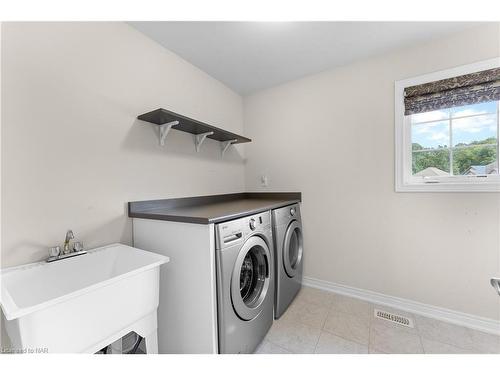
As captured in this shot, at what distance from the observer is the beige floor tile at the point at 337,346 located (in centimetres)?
127

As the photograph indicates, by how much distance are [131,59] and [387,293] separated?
2.88 m

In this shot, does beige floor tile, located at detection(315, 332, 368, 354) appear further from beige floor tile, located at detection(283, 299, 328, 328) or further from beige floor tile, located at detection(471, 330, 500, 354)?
beige floor tile, located at detection(471, 330, 500, 354)

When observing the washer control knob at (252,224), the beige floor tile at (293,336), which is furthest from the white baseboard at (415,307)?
the washer control knob at (252,224)

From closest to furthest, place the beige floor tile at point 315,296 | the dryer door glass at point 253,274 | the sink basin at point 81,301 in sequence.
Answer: the sink basin at point 81,301
the dryer door glass at point 253,274
the beige floor tile at point 315,296

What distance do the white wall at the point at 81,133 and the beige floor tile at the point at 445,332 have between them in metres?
2.22

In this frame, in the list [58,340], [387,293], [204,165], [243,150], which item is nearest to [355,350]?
[387,293]

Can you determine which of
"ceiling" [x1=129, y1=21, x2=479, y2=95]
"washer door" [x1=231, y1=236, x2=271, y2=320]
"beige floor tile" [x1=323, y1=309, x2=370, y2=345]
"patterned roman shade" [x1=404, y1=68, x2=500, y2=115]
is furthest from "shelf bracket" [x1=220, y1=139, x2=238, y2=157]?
"beige floor tile" [x1=323, y1=309, x2=370, y2=345]

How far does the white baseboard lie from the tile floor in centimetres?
5

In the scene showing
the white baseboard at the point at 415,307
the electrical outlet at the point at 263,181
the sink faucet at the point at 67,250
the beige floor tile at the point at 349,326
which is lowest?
the beige floor tile at the point at 349,326

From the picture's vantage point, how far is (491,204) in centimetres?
140

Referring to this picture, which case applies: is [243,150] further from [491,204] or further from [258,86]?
[491,204]

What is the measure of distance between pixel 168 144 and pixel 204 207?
63 cm

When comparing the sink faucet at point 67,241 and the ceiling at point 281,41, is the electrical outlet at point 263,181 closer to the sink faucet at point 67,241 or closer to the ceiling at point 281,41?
the ceiling at point 281,41

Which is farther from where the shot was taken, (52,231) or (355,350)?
(355,350)
